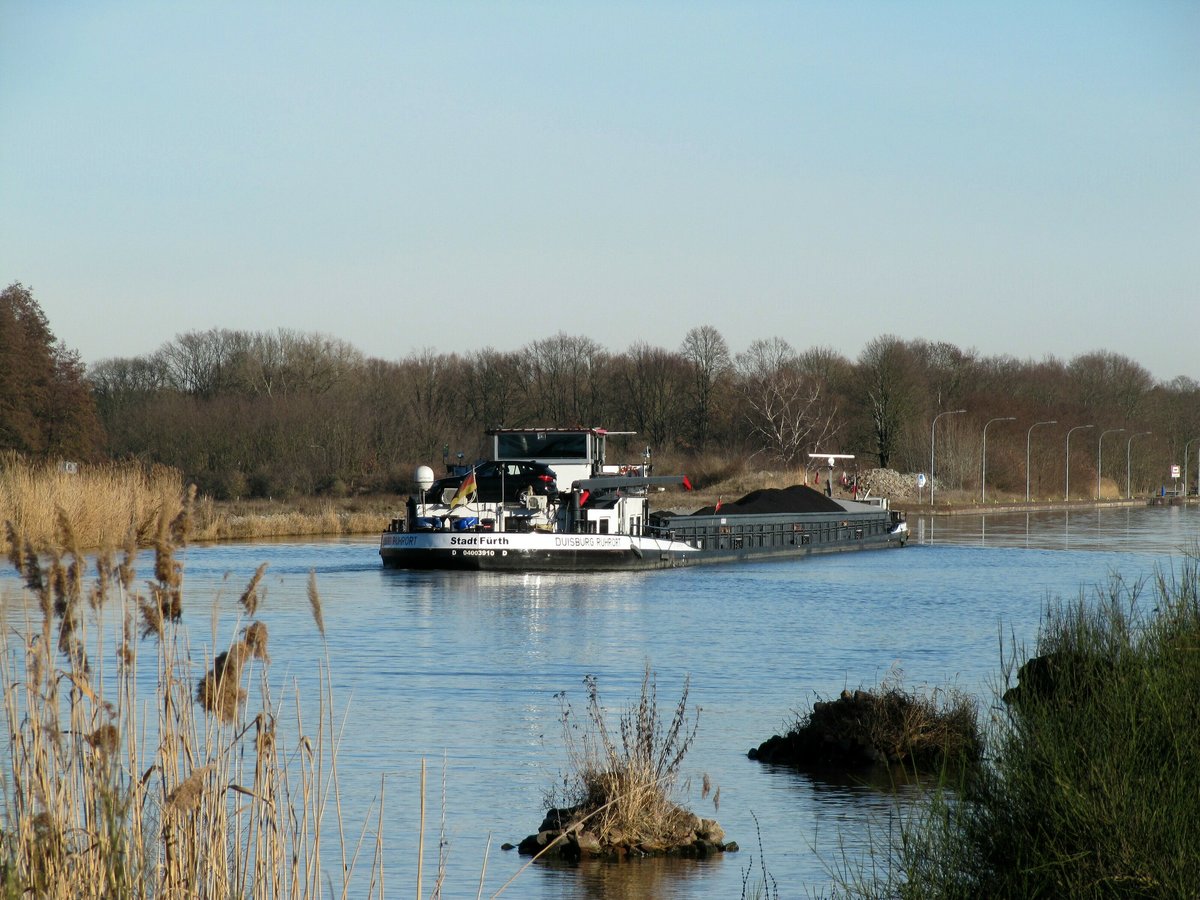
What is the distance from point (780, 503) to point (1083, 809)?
44.1 meters

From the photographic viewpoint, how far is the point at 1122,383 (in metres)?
130

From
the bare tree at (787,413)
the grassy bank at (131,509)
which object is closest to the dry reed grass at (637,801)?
the grassy bank at (131,509)

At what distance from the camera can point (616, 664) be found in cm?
2083

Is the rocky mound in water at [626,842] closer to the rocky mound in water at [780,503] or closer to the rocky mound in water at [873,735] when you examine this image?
the rocky mound in water at [873,735]

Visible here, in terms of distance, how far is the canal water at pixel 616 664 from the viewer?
1054 cm

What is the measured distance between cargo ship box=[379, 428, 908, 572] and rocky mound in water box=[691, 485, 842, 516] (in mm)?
6201

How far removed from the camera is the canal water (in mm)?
10539

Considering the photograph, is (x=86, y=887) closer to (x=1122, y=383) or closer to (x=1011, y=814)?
(x=1011, y=814)

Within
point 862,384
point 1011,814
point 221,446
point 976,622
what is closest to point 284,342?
point 221,446

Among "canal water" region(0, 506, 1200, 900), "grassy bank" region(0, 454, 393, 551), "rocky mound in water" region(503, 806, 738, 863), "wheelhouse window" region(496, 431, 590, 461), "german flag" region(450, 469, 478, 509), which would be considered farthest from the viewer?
"wheelhouse window" region(496, 431, 590, 461)

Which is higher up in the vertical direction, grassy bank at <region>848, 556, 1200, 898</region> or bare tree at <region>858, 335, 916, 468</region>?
bare tree at <region>858, 335, 916, 468</region>

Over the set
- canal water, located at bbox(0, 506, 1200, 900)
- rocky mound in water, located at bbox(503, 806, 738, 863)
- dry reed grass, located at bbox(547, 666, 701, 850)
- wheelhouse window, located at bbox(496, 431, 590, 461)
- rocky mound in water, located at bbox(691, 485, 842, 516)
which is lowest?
canal water, located at bbox(0, 506, 1200, 900)

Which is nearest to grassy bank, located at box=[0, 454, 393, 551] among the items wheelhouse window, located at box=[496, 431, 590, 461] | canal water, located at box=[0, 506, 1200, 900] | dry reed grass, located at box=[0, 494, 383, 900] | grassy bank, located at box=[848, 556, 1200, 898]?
dry reed grass, located at box=[0, 494, 383, 900]

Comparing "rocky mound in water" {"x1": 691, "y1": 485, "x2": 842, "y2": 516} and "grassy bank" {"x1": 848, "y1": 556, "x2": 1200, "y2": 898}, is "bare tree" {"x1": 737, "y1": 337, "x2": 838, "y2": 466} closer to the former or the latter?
"rocky mound in water" {"x1": 691, "y1": 485, "x2": 842, "y2": 516}
